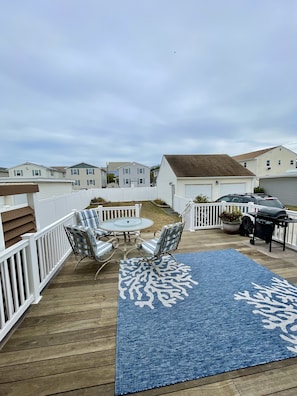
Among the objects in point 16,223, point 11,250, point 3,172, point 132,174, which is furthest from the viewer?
point 132,174

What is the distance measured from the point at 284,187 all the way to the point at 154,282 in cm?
1787

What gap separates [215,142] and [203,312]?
65.6 ft

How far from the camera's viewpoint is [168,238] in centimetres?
340

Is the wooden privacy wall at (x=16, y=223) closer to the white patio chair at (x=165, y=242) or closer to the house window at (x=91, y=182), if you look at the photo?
the white patio chair at (x=165, y=242)

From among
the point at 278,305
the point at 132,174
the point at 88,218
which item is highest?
the point at 132,174

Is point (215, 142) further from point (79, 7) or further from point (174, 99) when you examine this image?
point (79, 7)

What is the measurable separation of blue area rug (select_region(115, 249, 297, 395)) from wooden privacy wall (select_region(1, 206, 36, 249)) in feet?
6.15

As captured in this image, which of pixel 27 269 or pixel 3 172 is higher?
pixel 3 172

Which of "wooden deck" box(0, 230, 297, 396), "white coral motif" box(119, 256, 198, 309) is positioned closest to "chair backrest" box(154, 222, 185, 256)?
"white coral motif" box(119, 256, 198, 309)

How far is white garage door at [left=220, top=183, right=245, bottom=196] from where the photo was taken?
1386 centimetres

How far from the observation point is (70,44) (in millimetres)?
4715

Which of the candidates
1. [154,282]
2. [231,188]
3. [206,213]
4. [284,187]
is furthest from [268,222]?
[284,187]

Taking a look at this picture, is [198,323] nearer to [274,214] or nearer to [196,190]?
[274,214]

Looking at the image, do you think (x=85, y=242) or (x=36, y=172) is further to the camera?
(x=36, y=172)
